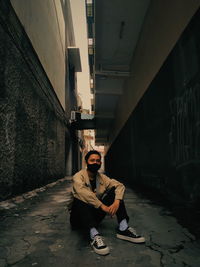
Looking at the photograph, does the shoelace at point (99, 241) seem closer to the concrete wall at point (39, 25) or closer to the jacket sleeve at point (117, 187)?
the jacket sleeve at point (117, 187)

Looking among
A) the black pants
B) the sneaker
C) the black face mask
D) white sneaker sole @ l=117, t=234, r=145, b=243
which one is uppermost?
the black face mask

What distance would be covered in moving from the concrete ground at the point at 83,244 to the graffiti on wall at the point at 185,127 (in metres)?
1.08

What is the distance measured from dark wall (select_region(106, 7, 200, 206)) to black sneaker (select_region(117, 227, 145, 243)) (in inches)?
56.8

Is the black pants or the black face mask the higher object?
the black face mask

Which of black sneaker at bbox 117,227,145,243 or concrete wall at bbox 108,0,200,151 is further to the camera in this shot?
concrete wall at bbox 108,0,200,151

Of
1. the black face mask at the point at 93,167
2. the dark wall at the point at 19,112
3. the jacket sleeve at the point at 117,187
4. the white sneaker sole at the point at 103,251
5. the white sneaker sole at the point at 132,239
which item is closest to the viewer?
the white sneaker sole at the point at 103,251

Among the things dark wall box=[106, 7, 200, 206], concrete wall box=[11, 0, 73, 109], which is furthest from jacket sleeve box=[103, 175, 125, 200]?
concrete wall box=[11, 0, 73, 109]

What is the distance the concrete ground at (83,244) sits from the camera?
5.71 feet

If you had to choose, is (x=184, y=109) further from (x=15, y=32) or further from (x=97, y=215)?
(x=15, y=32)

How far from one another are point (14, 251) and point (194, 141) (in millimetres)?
2891

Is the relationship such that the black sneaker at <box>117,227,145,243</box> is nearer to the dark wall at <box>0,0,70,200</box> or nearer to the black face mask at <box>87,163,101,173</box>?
the black face mask at <box>87,163,101,173</box>

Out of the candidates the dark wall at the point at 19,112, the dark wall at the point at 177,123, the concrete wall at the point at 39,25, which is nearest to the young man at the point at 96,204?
the dark wall at the point at 177,123

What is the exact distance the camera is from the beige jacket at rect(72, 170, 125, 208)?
7.23ft

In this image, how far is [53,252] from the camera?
75.6 inches
